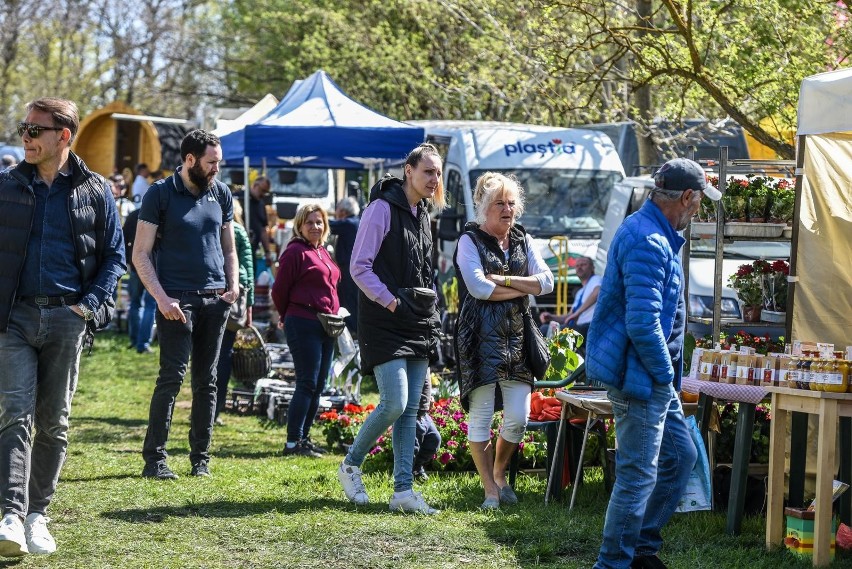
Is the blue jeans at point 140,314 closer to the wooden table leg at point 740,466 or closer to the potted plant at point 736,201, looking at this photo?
the potted plant at point 736,201

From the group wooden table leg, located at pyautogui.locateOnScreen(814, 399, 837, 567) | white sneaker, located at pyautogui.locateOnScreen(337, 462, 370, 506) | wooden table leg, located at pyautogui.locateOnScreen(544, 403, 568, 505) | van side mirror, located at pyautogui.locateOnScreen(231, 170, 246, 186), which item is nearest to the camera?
wooden table leg, located at pyautogui.locateOnScreen(814, 399, 837, 567)

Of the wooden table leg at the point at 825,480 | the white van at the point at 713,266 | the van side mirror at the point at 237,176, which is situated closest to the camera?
the wooden table leg at the point at 825,480

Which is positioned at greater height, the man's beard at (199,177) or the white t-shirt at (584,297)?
the man's beard at (199,177)

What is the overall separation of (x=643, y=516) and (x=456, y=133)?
459 inches

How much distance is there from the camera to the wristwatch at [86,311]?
5.76 meters

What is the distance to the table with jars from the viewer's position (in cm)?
594

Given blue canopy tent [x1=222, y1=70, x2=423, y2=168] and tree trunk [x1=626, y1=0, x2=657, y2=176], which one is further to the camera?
tree trunk [x1=626, y1=0, x2=657, y2=176]

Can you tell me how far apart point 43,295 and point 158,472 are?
96.9 inches

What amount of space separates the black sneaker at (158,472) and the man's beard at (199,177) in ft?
5.67

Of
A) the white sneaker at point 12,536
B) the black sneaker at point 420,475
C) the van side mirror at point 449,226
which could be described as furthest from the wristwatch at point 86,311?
the van side mirror at point 449,226

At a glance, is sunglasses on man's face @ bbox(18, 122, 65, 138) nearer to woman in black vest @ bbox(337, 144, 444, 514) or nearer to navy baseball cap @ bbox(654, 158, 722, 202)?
woman in black vest @ bbox(337, 144, 444, 514)

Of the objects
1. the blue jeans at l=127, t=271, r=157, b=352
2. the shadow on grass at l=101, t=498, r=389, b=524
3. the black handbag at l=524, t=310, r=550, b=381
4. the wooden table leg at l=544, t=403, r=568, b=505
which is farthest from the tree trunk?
the shadow on grass at l=101, t=498, r=389, b=524

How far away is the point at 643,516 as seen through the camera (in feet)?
18.1

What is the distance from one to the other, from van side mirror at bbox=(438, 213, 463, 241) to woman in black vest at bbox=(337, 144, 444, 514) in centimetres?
790
